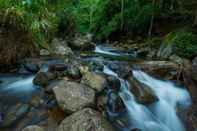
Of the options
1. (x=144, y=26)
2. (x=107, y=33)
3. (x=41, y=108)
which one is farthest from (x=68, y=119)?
(x=107, y=33)

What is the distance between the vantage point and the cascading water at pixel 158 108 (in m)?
4.62

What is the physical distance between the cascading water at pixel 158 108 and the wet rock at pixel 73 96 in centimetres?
93

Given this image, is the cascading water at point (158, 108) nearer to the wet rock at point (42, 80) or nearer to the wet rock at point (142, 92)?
the wet rock at point (142, 92)

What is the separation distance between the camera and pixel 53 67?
19.6 ft

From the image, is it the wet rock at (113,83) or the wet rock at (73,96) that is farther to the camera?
the wet rock at (113,83)

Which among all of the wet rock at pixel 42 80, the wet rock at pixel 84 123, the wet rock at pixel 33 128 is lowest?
the wet rock at pixel 33 128

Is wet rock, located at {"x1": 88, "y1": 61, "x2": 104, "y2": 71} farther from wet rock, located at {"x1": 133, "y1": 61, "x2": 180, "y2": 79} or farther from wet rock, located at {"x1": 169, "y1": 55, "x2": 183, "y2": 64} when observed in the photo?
wet rock, located at {"x1": 169, "y1": 55, "x2": 183, "y2": 64}

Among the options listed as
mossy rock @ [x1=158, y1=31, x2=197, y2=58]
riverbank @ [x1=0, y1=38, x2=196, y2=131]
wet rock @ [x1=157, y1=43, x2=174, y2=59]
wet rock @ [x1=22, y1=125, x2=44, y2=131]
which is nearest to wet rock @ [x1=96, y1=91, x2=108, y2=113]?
riverbank @ [x1=0, y1=38, x2=196, y2=131]

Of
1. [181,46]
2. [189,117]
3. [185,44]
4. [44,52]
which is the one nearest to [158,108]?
[189,117]

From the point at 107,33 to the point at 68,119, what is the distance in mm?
14242

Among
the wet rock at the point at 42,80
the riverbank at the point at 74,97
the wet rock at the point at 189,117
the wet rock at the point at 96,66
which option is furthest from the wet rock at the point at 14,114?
the wet rock at the point at 189,117

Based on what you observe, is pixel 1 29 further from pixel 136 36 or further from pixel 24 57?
pixel 136 36

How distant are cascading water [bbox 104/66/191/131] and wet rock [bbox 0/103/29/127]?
2028 millimetres

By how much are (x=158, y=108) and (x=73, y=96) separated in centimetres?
213
